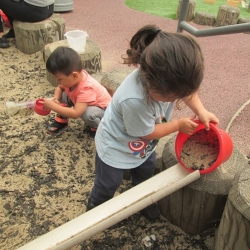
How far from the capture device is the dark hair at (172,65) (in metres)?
1.02

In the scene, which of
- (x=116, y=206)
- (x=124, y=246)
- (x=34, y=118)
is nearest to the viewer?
(x=116, y=206)

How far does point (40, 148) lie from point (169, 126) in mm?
1170

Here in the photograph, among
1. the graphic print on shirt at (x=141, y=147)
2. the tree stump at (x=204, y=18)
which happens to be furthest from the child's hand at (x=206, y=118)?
the tree stump at (x=204, y=18)

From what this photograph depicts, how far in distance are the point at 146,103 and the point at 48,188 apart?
100 centimetres

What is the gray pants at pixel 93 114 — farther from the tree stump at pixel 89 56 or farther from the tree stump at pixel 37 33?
the tree stump at pixel 37 33

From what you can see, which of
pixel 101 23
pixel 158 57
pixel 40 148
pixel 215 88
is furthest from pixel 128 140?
pixel 101 23

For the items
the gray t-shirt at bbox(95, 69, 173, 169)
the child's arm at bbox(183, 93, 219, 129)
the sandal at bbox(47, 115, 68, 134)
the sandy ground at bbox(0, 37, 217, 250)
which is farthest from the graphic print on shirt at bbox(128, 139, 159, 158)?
the sandal at bbox(47, 115, 68, 134)

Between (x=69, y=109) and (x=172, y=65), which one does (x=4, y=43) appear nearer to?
(x=69, y=109)

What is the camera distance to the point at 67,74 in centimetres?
190

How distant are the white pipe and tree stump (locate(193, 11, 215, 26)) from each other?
3843 mm

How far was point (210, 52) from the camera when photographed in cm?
368

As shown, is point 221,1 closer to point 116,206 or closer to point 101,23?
point 101,23

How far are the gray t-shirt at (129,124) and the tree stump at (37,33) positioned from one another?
7.26 ft

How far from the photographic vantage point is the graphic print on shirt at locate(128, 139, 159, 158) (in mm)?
1376
